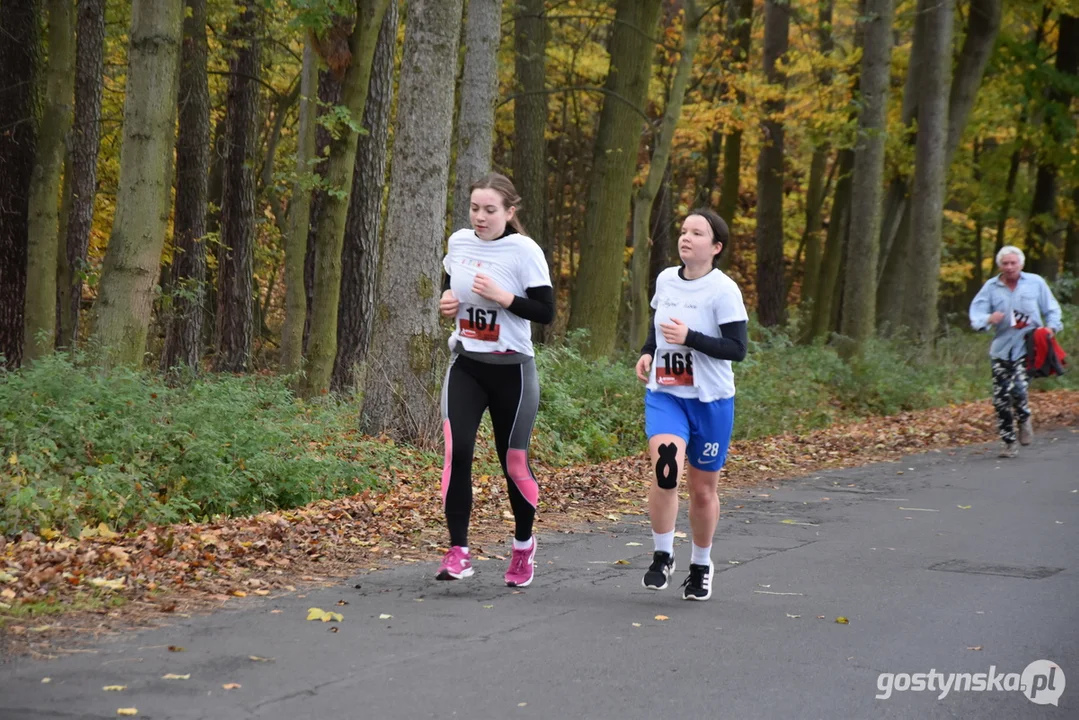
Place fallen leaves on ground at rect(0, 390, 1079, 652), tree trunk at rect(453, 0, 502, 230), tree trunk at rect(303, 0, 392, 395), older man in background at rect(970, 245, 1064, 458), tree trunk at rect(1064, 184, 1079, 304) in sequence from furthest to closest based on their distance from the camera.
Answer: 1. tree trunk at rect(1064, 184, 1079, 304)
2. tree trunk at rect(303, 0, 392, 395)
3. older man in background at rect(970, 245, 1064, 458)
4. tree trunk at rect(453, 0, 502, 230)
5. fallen leaves on ground at rect(0, 390, 1079, 652)

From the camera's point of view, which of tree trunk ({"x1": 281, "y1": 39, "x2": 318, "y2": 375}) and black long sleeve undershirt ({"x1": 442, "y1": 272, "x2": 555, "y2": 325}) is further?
tree trunk ({"x1": 281, "y1": 39, "x2": 318, "y2": 375})

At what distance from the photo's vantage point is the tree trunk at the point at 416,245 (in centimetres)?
1187

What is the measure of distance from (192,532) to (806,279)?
26.3 meters

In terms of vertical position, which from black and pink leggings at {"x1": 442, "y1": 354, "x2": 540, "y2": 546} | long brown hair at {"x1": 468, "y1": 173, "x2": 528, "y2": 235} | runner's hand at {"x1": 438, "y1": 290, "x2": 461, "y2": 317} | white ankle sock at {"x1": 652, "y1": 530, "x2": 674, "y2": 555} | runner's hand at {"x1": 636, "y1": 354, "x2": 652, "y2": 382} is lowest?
white ankle sock at {"x1": 652, "y1": 530, "x2": 674, "y2": 555}

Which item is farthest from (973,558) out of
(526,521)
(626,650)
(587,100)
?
(587,100)

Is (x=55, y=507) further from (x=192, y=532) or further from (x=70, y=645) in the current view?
(x=70, y=645)

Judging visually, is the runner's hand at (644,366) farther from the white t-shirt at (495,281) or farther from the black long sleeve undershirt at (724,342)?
the white t-shirt at (495,281)

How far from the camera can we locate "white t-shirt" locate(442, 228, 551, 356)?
22.8 ft

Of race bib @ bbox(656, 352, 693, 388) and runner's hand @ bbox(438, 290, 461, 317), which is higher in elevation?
runner's hand @ bbox(438, 290, 461, 317)

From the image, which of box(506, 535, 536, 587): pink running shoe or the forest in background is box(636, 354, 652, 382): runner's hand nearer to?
box(506, 535, 536, 587): pink running shoe

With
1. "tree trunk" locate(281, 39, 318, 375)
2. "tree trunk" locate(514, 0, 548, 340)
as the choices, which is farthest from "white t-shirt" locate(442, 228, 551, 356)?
Answer: "tree trunk" locate(514, 0, 548, 340)

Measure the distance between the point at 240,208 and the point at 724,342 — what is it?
61.0 ft

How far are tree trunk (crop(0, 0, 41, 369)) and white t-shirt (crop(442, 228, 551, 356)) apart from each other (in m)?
11.1

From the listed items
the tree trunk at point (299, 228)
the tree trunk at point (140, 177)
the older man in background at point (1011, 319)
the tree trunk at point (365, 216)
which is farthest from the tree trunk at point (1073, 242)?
the tree trunk at point (140, 177)
